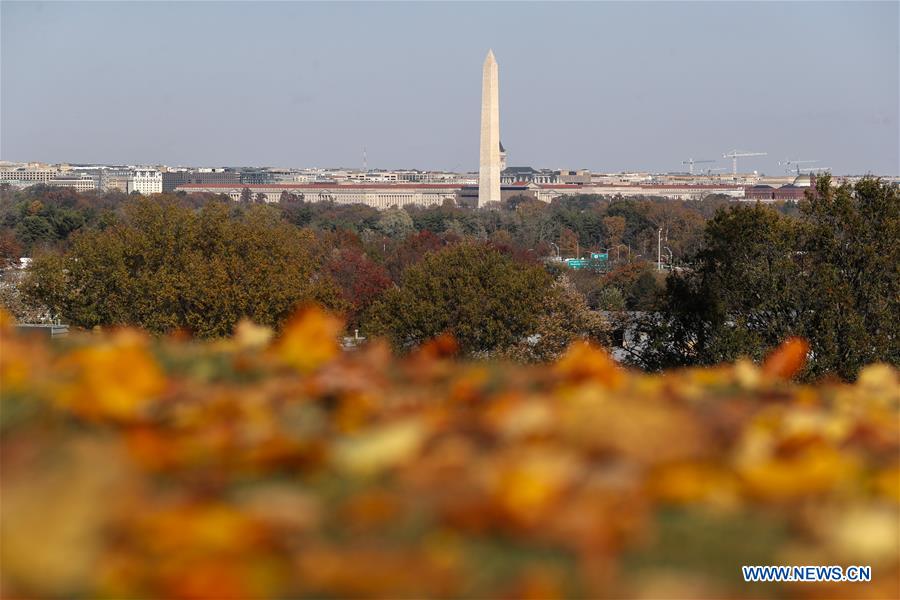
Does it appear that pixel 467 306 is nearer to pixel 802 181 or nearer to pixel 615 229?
pixel 615 229

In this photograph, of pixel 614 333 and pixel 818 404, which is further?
pixel 614 333

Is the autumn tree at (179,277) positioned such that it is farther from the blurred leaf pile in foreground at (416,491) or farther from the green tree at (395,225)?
the green tree at (395,225)

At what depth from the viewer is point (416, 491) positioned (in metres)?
1.83

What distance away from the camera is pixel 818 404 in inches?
116

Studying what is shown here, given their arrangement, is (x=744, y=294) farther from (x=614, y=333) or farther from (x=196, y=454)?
(x=196, y=454)

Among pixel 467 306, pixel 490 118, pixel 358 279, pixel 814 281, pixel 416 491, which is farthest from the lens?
pixel 490 118

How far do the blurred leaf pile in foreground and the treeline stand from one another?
16677 mm

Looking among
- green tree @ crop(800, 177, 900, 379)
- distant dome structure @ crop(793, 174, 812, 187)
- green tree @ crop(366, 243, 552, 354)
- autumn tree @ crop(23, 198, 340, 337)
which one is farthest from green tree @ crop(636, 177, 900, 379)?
distant dome structure @ crop(793, 174, 812, 187)

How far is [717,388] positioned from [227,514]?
5.64ft

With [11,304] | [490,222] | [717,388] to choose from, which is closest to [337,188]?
[490,222]

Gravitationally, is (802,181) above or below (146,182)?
above

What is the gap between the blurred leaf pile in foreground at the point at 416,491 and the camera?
1610mm

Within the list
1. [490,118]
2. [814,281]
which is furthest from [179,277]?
[490,118]

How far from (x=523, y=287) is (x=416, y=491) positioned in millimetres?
25649
